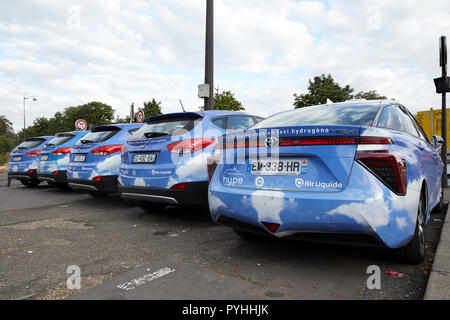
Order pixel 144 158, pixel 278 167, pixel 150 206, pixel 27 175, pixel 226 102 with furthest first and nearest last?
pixel 226 102, pixel 27 175, pixel 150 206, pixel 144 158, pixel 278 167

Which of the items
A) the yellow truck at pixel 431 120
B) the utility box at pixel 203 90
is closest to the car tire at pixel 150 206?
the utility box at pixel 203 90

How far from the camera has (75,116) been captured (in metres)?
92.8

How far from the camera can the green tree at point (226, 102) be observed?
1251 inches

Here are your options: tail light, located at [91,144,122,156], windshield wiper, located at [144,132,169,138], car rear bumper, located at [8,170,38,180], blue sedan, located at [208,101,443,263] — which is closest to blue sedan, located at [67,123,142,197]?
tail light, located at [91,144,122,156]

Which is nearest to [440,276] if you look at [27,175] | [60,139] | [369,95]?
[60,139]

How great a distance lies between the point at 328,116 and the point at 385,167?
895 millimetres

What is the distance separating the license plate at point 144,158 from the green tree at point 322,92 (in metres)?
40.4

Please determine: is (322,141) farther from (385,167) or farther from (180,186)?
(180,186)

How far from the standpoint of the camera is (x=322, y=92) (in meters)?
43.7

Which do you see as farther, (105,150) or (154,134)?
(105,150)

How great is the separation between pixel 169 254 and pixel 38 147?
793 cm

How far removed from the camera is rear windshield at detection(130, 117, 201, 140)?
4844 millimetres

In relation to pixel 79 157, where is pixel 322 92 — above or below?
above
